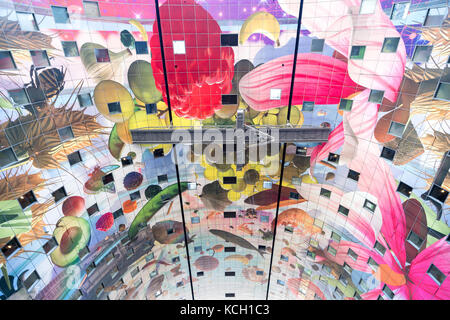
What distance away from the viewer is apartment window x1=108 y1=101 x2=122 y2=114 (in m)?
17.2

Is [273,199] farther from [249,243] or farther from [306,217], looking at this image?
[249,243]

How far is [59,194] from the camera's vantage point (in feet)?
54.0

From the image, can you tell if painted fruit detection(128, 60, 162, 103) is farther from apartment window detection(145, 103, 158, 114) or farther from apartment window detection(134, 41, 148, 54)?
apartment window detection(134, 41, 148, 54)

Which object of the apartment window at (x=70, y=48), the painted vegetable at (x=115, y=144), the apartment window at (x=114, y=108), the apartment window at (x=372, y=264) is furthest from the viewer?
the apartment window at (x=372, y=264)

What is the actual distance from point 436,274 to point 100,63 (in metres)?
24.1

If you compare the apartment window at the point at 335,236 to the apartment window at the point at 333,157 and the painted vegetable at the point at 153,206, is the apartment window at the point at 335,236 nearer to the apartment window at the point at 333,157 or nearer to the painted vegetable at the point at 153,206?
the apartment window at the point at 333,157

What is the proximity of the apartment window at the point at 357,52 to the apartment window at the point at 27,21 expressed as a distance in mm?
18084

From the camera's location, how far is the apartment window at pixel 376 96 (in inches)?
632

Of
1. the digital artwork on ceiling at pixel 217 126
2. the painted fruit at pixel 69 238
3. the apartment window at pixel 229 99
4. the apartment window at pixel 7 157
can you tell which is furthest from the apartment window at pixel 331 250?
the apartment window at pixel 7 157

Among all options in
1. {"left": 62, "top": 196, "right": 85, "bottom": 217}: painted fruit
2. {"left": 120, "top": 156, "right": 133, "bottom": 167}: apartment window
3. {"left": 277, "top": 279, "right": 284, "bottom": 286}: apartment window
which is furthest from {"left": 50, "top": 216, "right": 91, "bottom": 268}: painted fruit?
{"left": 277, "top": 279, "right": 284, "bottom": 286}: apartment window

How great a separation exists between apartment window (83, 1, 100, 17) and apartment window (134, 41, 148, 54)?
259cm

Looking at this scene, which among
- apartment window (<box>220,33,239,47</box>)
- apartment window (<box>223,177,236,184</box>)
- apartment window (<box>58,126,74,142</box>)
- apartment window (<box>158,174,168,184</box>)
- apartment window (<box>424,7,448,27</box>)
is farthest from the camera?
apartment window (<box>223,177,236,184</box>)

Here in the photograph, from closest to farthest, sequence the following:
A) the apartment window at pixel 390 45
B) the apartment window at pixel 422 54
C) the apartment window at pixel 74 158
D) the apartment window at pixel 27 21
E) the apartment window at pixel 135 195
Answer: the apartment window at pixel 27 21
the apartment window at pixel 422 54
the apartment window at pixel 390 45
the apartment window at pixel 74 158
the apartment window at pixel 135 195

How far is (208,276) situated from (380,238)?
18242 millimetres
